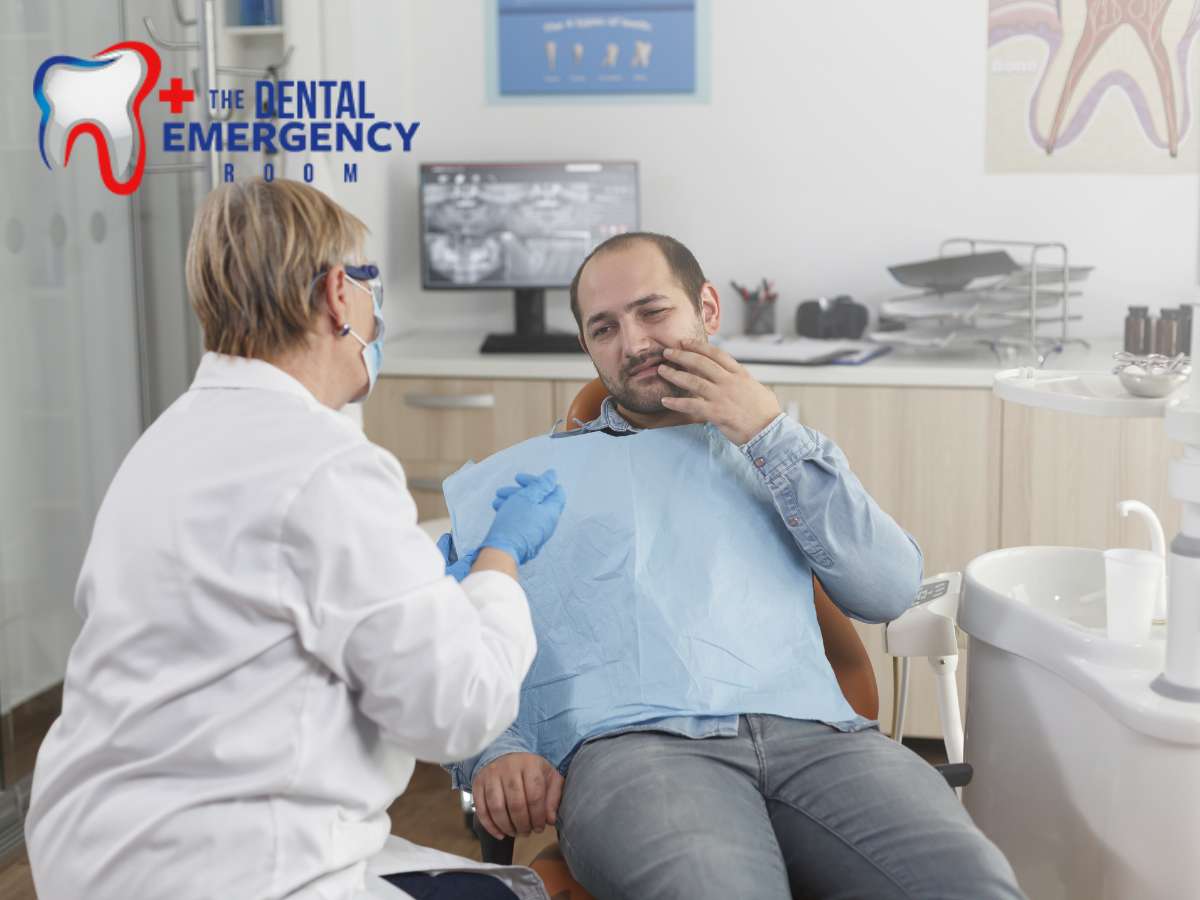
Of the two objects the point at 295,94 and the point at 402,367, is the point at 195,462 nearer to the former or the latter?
the point at 402,367

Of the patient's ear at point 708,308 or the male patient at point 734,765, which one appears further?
the patient's ear at point 708,308

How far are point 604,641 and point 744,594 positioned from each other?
19 centimetres

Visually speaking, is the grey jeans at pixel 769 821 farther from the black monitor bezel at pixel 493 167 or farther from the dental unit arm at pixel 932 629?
the black monitor bezel at pixel 493 167

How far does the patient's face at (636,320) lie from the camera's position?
1757 mm

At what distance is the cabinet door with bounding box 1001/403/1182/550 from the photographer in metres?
2.69

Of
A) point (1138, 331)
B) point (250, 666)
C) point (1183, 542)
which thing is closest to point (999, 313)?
point (1138, 331)

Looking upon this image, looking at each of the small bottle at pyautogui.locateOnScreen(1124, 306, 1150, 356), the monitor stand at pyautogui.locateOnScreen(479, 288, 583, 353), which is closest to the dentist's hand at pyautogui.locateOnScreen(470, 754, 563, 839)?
the monitor stand at pyautogui.locateOnScreen(479, 288, 583, 353)

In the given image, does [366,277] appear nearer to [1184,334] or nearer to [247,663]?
[247,663]

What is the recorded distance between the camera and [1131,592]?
150 cm

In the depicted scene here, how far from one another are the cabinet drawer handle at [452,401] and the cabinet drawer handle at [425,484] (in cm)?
17

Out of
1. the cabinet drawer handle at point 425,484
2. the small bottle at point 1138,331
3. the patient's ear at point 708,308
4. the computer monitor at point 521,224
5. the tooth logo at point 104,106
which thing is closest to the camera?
the patient's ear at point 708,308

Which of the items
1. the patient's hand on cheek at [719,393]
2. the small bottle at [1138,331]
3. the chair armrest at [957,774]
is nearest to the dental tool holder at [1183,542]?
the chair armrest at [957,774]

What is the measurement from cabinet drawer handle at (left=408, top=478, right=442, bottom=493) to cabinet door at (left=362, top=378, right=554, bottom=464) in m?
0.05

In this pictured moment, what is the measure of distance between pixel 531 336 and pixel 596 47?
76 cm
